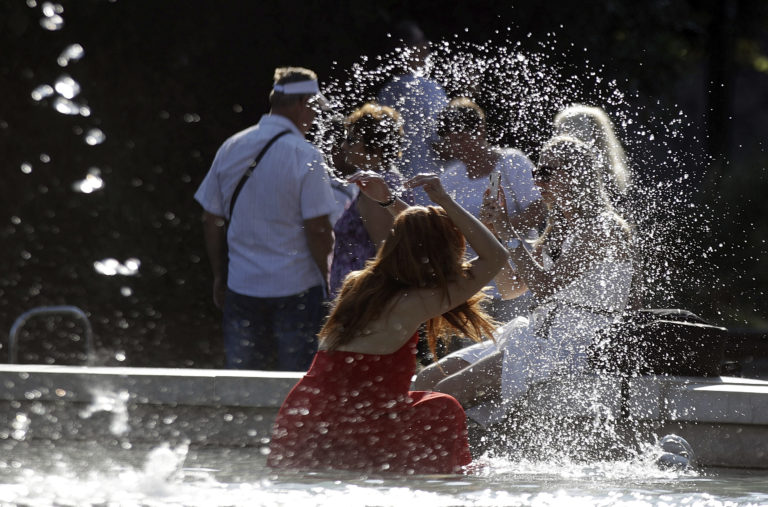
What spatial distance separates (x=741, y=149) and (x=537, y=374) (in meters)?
12.0

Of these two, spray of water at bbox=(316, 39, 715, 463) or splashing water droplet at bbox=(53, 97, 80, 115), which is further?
splashing water droplet at bbox=(53, 97, 80, 115)

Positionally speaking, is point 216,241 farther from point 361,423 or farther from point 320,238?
point 361,423

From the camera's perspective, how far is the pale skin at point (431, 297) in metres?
3.75

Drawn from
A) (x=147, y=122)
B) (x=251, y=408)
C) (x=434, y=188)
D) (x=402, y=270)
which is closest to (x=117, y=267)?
(x=147, y=122)

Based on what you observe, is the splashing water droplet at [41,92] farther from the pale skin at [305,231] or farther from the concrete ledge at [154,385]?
the concrete ledge at [154,385]

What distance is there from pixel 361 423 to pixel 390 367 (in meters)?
0.21

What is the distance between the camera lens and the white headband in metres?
5.46

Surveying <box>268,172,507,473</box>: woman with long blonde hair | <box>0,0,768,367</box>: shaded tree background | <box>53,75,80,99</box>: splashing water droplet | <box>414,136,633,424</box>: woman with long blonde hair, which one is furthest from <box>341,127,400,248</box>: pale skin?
<box>53,75,80,99</box>: splashing water droplet

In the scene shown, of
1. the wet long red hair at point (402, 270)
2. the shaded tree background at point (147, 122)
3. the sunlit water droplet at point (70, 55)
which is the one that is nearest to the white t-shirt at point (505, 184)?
the wet long red hair at point (402, 270)

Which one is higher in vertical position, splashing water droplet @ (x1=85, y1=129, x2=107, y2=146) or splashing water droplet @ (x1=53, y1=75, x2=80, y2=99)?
splashing water droplet @ (x1=53, y1=75, x2=80, y2=99)

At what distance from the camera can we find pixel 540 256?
474cm

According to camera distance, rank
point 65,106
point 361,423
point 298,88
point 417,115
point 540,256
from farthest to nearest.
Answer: point 65,106
point 417,115
point 298,88
point 540,256
point 361,423

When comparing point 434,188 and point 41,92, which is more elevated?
point 41,92

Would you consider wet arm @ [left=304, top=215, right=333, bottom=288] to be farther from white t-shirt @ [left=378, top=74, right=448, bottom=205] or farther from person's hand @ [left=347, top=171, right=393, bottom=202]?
person's hand @ [left=347, top=171, right=393, bottom=202]
